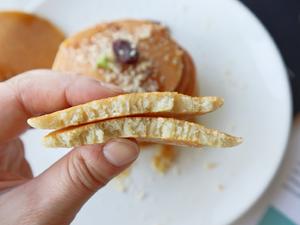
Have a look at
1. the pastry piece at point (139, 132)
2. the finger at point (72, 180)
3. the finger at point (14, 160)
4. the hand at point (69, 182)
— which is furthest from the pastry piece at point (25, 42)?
the pastry piece at point (139, 132)

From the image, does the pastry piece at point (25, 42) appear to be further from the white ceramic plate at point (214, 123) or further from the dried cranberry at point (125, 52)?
the dried cranberry at point (125, 52)

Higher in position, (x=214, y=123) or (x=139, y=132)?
(x=139, y=132)

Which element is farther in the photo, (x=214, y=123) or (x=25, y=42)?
(x=25, y=42)

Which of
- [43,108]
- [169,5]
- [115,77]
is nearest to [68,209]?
[43,108]

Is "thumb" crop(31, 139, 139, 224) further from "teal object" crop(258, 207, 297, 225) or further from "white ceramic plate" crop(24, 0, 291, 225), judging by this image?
"teal object" crop(258, 207, 297, 225)

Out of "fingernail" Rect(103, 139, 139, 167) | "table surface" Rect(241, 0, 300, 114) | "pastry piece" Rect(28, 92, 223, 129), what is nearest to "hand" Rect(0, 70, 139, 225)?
"fingernail" Rect(103, 139, 139, 167)

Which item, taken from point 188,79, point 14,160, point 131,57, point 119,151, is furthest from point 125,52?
point 119,151

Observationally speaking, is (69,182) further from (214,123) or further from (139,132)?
(214,123)
